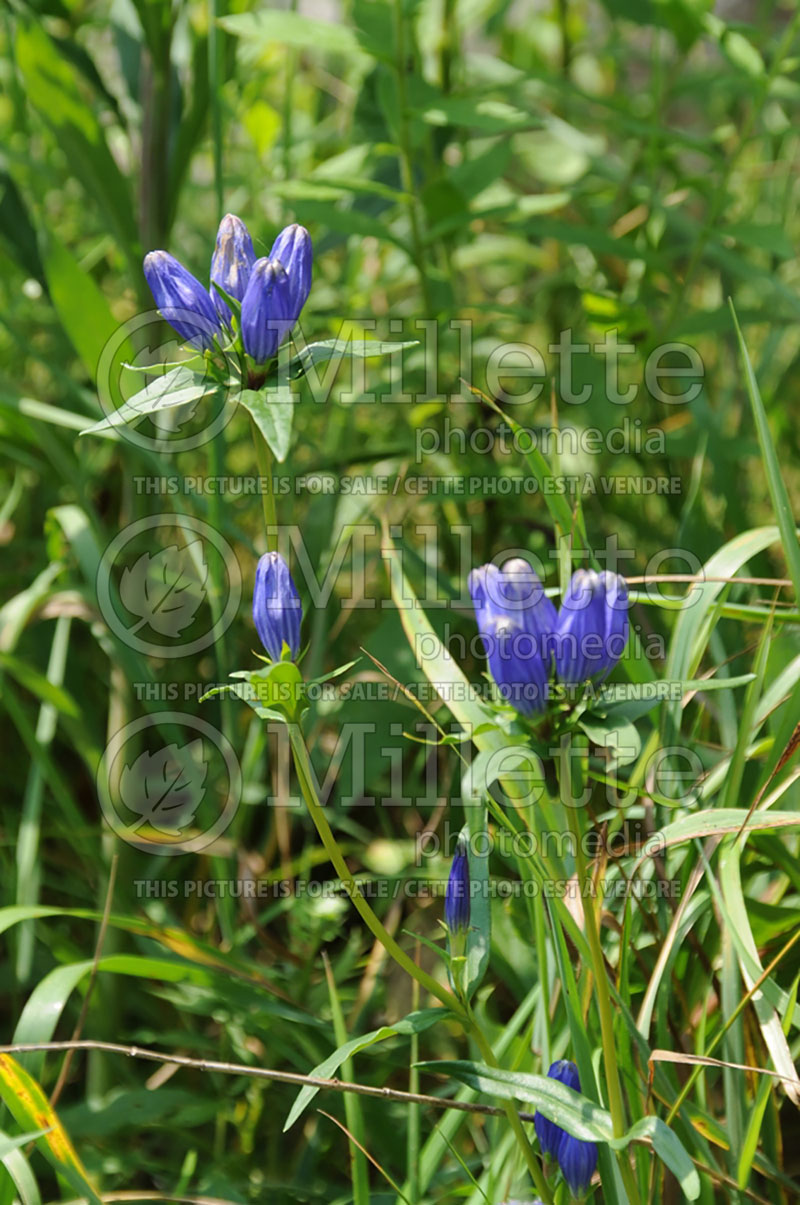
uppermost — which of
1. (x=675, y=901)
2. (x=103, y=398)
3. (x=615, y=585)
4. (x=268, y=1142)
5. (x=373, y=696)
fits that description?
(x=103, y=398)

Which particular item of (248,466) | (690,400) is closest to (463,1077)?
(690,400)

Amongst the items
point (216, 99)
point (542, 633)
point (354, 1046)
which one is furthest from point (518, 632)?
point (216, 99)

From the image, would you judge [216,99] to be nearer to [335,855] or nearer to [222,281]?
[222,281]

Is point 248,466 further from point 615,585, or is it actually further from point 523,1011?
point 615,585

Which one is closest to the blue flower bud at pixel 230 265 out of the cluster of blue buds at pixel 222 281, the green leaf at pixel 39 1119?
the cluster of blue buds at pixel 222 281

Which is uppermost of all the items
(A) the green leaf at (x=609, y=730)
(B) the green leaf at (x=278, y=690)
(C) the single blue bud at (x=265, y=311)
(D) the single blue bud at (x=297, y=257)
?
(D) the single blue bud at (x=297, y=257)

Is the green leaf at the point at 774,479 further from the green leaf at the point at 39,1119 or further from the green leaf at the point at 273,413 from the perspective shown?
the green leaf at the point at 39,1119
